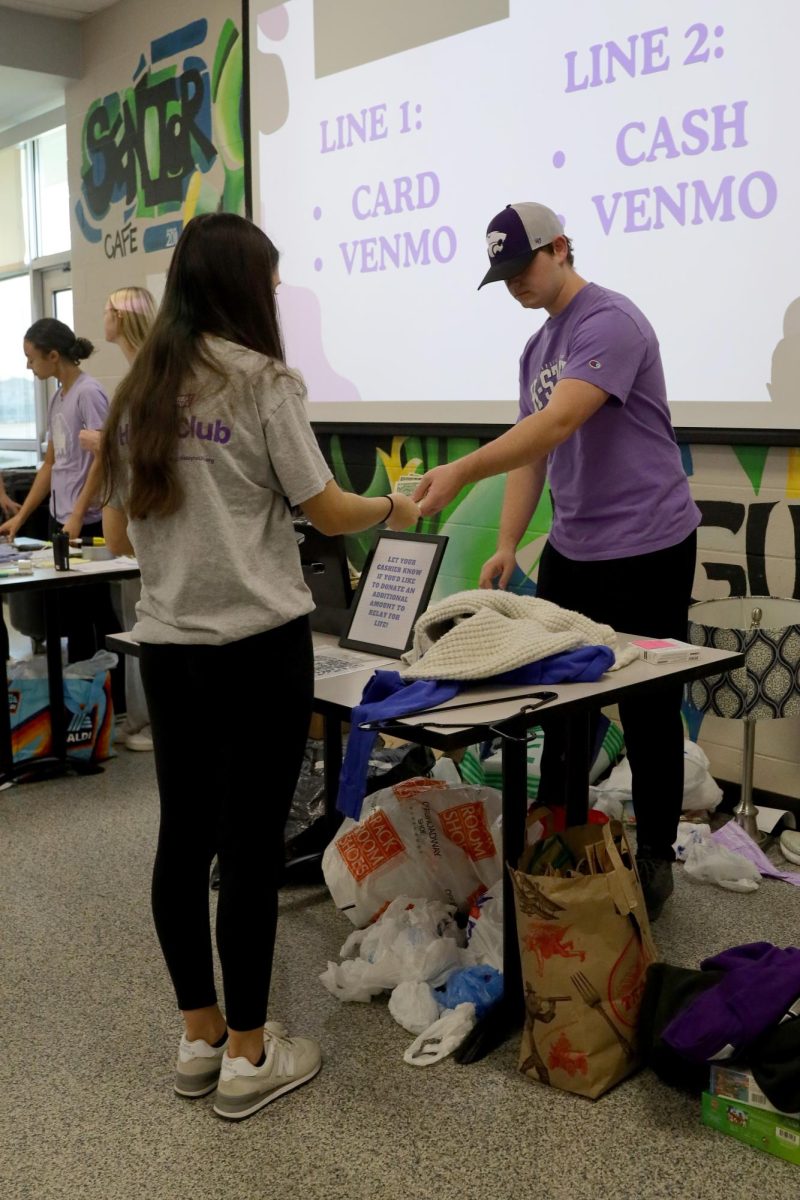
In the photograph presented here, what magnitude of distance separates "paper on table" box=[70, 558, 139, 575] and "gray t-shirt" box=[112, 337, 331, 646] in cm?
202

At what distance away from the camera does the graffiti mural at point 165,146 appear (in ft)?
16.3

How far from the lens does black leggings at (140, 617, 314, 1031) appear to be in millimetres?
1778

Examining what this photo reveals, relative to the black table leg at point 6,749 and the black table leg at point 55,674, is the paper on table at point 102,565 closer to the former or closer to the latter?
the black table leg at point 55,674

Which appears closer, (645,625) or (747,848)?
(645,625)

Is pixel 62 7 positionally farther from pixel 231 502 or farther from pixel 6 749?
pixel 231 502

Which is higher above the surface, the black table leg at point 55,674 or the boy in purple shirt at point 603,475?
the boy in purple shirt at point 603,475

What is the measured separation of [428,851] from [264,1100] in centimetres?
67

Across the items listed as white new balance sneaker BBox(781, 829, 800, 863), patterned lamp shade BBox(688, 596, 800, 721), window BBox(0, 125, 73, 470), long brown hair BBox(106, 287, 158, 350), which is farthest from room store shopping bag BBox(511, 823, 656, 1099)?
window BBox(0, 125, 73, 470)

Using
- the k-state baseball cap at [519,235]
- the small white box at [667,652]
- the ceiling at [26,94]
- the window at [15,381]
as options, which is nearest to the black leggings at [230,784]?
the small white box at [667,652]

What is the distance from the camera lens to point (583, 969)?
75.0 inches

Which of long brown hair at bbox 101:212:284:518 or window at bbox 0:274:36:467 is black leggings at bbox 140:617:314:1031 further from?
window at bbox 0:274:36:467

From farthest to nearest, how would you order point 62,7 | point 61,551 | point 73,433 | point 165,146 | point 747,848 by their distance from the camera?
point 62,7 → point 165,146 → point 73,433 → point 61,551 → point 747,848

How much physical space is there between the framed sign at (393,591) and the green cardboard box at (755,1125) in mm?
1037

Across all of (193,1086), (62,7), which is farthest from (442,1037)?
(62,7)
